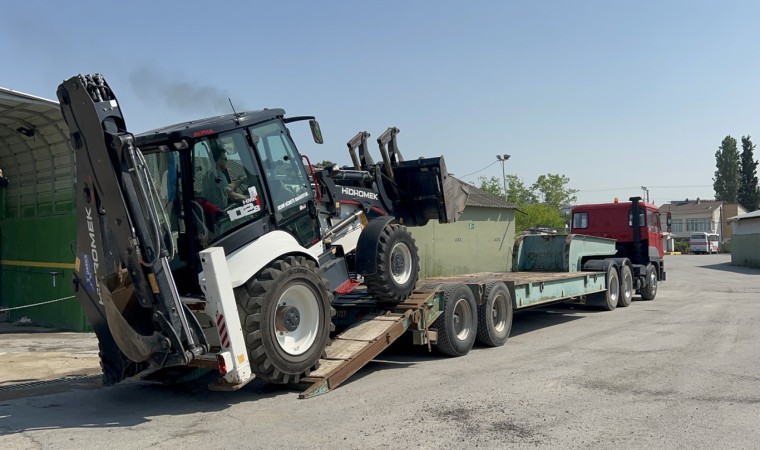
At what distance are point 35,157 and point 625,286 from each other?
14.2 m

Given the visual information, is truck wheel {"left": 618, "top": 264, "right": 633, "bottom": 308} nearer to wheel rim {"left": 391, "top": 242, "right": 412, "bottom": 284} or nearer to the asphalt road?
the asphalt road

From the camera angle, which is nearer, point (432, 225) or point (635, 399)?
point (635, 399)

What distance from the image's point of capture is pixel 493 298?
10055mm

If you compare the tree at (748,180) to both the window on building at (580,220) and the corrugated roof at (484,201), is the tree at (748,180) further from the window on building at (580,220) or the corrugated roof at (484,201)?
the window on building at (580,220)

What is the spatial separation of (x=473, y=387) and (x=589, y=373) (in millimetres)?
1726

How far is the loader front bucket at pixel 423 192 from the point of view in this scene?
9609 millimetres

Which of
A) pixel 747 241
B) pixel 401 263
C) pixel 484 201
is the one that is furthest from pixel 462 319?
pixel 747 241

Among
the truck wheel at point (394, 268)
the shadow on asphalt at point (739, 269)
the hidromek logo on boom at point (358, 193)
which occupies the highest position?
the hidromek logo on boom at point (358, 193)

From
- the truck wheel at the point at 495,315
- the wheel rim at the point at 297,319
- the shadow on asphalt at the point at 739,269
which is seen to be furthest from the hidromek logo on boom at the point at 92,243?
the shadow on asphalt at the point at 739,269

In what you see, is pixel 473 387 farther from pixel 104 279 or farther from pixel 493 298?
pixel 104 279

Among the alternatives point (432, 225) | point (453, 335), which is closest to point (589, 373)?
point (453, 335)

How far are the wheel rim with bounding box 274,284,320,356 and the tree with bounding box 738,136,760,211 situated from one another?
3320 inches

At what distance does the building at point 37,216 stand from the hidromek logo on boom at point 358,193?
6.44 m

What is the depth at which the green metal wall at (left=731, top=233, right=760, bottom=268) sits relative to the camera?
37.0 m
